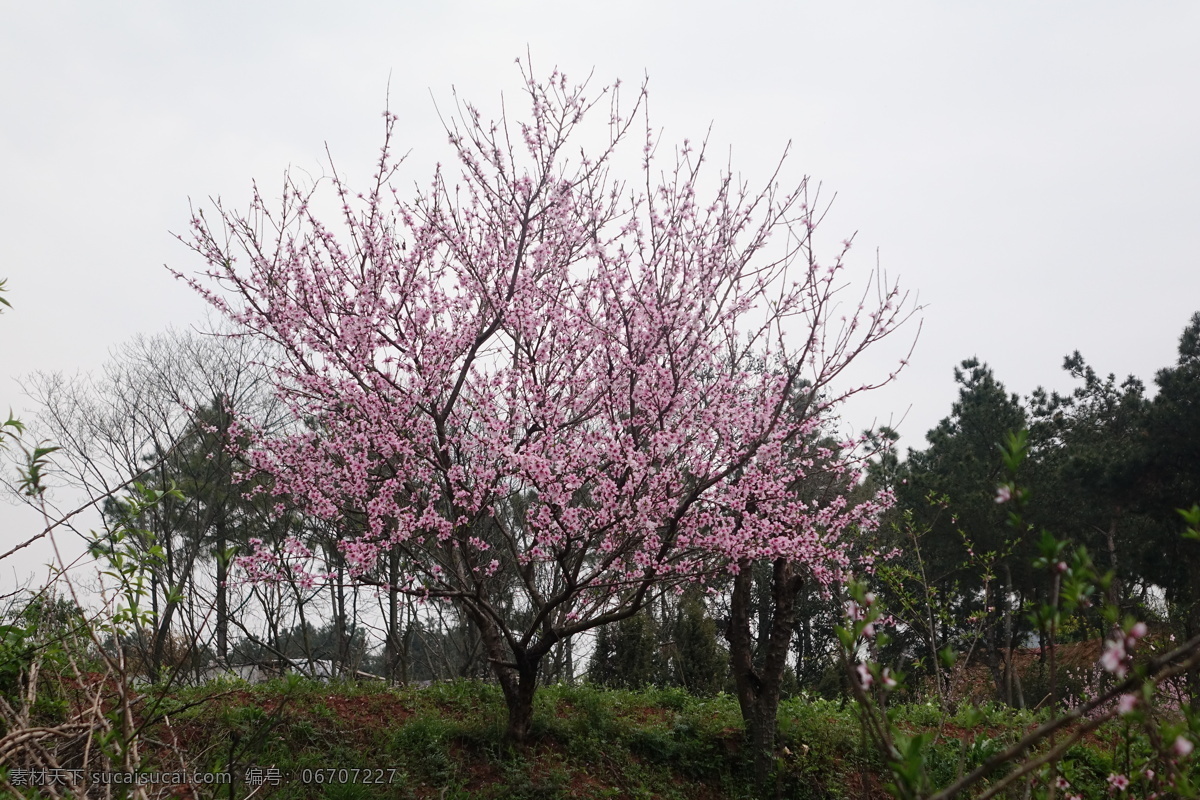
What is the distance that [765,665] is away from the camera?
739 cm

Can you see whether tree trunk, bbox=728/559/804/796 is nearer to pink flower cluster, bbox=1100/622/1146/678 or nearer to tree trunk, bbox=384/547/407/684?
pink flower cluster, bbox=1100/622/1146/678

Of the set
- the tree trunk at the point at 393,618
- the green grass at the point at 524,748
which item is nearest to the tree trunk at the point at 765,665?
the green grass at the point at 524,748

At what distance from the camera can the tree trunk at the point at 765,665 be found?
7125 millimetres

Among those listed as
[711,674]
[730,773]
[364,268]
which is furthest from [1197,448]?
[364,268]

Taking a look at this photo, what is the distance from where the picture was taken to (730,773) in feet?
23.3

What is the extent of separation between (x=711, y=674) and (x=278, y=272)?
36.0ft

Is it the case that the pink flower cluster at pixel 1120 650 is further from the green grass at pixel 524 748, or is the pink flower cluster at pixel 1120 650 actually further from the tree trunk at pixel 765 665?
the tree trunk at pixel 765 665

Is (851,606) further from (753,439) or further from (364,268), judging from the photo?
(364,268)

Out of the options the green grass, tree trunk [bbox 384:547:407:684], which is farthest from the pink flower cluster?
tree trunk [bbox 384:547:407:684]

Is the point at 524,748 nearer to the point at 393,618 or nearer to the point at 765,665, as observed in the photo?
the point at 765,665

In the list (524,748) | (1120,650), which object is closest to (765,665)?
(524,748)

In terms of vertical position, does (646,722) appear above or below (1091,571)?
below

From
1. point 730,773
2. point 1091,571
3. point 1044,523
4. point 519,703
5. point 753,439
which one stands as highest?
point 1044,523

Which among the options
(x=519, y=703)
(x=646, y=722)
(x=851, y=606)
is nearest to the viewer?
(x=851, y=606)
